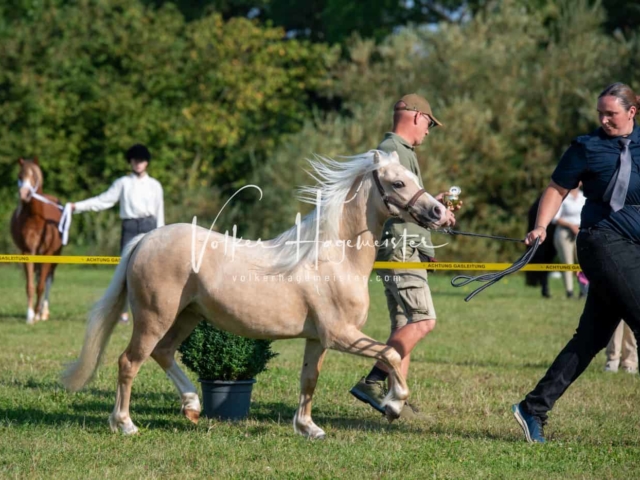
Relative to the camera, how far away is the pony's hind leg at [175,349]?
657 centimetres

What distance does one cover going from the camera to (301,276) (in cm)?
592

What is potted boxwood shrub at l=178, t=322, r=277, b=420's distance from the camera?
21.8 ft

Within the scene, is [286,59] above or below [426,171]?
above

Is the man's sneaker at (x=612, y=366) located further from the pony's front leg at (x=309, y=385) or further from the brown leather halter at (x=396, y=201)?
the brown leather halter at (x=396, y=201)

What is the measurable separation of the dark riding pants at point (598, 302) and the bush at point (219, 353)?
79.3 inches

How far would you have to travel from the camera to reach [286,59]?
35.2 meters

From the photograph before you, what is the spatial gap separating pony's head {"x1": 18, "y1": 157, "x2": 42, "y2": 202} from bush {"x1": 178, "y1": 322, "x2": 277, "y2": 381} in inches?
287

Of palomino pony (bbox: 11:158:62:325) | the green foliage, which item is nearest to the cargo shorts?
palomino pony (bbox: 11:158:62:325)

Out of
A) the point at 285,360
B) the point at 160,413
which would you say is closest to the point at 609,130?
the point at 160,413

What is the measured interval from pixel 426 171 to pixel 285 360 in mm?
17659

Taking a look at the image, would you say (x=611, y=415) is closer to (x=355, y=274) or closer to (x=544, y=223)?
(x=544, y=223)

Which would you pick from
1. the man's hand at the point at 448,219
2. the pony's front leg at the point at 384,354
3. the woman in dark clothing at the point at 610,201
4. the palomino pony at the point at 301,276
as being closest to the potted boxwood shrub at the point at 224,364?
the palomino pony at the point at 301,276

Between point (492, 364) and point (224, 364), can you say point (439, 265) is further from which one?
point (492, 364)

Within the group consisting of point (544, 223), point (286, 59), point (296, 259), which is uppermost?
point (286, 59)
